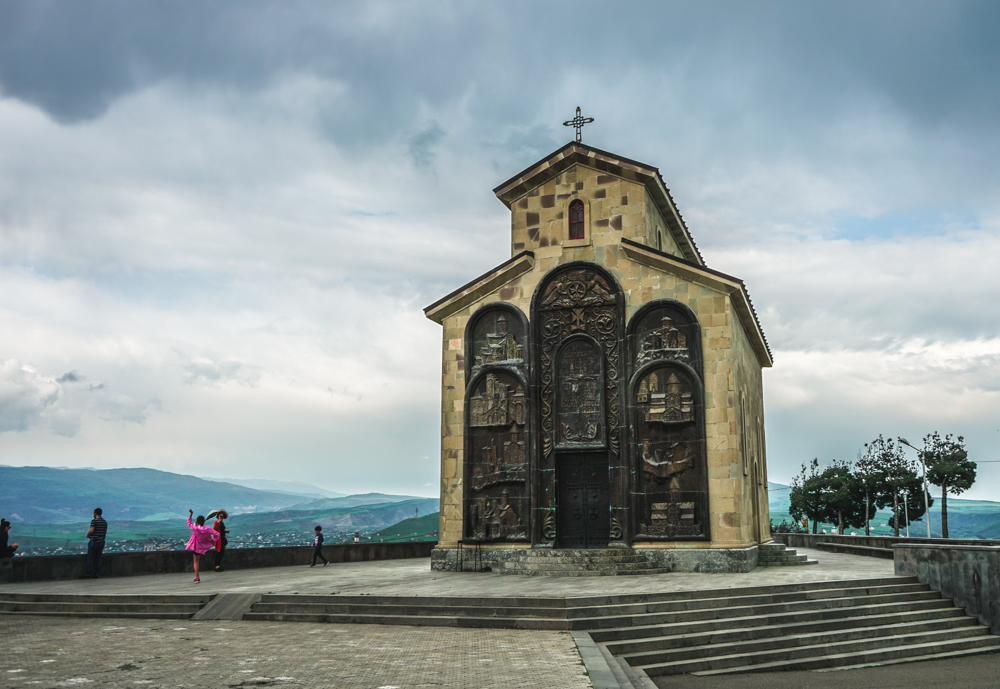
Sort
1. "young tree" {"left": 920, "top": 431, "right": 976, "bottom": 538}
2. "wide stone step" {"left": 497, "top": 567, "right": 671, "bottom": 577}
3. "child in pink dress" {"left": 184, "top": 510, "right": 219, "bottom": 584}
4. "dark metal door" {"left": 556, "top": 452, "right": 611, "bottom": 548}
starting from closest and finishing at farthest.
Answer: "child in pink dress" {"left": 184, "top": 510, "right": 219, "bottom": 584} → "wide stone step" {"left": 497, "top": 567, "right": 671, "bottom": 577} → "dark metal door" {"left": 556, "top": 452, "right": 611, "bottom": 548} → "young tree" {"left": 920, "top": 431, "right": 976, "bottom": 538}

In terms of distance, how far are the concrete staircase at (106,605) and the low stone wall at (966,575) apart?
51.6 feet

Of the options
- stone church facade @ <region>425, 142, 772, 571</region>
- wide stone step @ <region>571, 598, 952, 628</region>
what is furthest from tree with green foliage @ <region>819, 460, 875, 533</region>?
wide stone step @ <region>571, 598, 952, 628</region>

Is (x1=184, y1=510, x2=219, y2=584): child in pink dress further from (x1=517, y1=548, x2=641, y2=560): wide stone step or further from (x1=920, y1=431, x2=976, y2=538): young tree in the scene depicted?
(x1=920, y1=431, x2=976, y2=538): young tree

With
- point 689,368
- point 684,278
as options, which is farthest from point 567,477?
point 684,278

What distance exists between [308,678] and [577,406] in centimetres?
1448

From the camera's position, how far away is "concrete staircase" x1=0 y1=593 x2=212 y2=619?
1589 cm

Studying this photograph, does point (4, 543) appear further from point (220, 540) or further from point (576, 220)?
point (576, 220)

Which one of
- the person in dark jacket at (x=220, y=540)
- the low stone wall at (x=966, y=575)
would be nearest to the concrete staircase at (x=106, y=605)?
the person in dark jacket at (x=220, y=540)

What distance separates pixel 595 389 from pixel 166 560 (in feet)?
44.2

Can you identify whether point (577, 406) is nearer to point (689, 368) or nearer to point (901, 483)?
point (689, 368)

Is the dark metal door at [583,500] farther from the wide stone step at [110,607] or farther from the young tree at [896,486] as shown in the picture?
the young tree at [896,486]

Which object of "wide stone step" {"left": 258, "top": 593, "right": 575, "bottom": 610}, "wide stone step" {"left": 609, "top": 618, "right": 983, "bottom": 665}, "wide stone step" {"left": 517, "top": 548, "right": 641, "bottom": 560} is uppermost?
"wide stone step" {"left": 517, "top": 548, "right": 641, "bottom": 560}

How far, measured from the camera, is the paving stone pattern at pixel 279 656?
373 inches

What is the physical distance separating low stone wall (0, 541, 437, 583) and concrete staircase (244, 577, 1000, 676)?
331 inches
